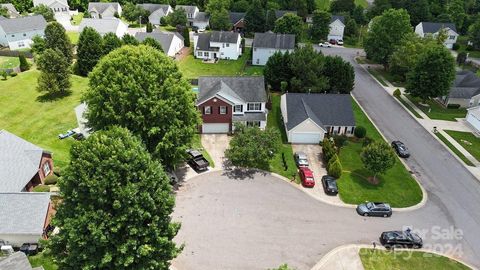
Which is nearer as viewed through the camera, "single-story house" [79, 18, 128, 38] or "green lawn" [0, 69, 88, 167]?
"green lawn" [0, 69, 88, 167]

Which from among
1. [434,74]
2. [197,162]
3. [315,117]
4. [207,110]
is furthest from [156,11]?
[197,162]

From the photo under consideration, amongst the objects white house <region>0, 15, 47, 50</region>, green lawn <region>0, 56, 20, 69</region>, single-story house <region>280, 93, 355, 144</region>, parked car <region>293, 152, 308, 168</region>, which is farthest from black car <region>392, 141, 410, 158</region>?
white house <region>0, 15, 47, 50</region>

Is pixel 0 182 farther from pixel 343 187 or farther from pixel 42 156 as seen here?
pixel 343 187

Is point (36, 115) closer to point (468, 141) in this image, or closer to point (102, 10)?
point (468, 141)

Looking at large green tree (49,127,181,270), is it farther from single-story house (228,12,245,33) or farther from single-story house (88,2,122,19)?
single-story house (88,2,122,19)

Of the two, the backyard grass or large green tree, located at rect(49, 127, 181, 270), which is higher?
large green tree, located at rect(49, 127, 181, 270)

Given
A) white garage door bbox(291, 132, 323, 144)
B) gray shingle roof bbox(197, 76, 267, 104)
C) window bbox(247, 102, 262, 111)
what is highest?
gray shingle roof bbox(197, 76, 267, 104)
